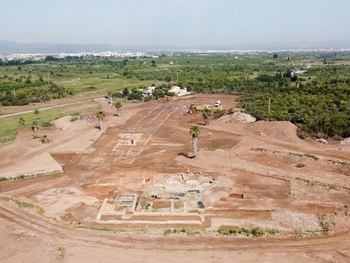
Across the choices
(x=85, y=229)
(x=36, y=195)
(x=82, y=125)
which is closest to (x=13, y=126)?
(x=82, y=125)

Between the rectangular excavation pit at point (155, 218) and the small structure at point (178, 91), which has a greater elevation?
the small structure at point (178, 91)

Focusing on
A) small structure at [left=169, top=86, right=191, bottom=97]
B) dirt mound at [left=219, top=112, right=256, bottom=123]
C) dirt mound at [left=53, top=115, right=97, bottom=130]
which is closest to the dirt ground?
dirt mound at [left=219, top=112, right=256, bottom=123]

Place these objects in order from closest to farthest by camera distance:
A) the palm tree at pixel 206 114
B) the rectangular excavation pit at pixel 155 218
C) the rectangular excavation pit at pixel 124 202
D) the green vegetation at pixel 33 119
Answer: the rectangular excavation pit at pixel 155 218
the rectangular excavation pit at pixel 124 202
the green vegetation at pixel 33 119
the palm tree at pixel 206 114

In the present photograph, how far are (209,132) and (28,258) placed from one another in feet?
118

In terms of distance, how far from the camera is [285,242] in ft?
70.6

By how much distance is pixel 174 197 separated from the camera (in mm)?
28672

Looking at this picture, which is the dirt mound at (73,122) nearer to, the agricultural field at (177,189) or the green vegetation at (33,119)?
the agricultural field at (177,189)

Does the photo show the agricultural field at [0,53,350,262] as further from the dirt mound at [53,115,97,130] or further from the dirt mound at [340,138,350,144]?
the dirt mound at [340,138,350,144]

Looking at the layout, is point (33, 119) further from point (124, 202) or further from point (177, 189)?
point (177, 189)

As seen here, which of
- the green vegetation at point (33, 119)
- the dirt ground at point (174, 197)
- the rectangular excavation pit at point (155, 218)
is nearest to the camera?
the dirt ground at point (174, 197)

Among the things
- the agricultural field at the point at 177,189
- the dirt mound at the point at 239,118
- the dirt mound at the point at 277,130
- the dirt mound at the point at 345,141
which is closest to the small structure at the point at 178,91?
the agricultural field at the point at 177,189

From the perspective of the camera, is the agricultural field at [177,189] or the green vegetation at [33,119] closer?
the agricultural field at [177,189]

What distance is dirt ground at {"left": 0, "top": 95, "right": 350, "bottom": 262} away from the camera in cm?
2098

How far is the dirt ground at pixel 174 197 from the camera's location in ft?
68.8
